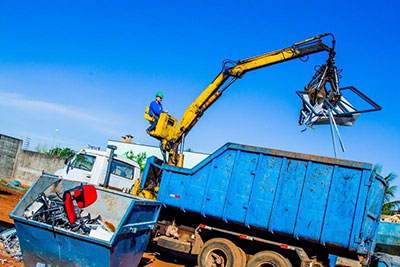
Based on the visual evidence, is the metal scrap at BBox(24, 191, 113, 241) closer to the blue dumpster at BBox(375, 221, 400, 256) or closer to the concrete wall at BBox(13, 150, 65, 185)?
the blue dumpster at BBox(375, 221, 400, 256)

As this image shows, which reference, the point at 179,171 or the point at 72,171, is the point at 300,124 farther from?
the point at 72,171

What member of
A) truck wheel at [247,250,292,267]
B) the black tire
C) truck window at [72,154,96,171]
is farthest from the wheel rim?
truck window at [72,154,96,171]

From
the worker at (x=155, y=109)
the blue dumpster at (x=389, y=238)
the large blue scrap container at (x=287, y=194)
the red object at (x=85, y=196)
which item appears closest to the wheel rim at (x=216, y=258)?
the large blue scrap container at (x=287, y=194)

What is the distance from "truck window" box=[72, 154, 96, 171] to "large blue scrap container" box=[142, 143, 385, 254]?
9.45 feet

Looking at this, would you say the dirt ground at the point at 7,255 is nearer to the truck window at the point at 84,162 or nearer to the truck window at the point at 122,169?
the truck window at the point at 84,162

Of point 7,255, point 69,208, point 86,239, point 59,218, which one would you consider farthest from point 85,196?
point 7,255

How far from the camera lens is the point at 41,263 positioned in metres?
6.32

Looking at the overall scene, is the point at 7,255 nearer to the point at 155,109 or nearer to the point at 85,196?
the point at 85,196

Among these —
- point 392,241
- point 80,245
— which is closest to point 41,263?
point 80,245

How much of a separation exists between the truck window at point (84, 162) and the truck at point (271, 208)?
2.76m

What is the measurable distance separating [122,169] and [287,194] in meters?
5.59

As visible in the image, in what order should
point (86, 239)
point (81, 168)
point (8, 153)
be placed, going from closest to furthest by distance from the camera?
point (86, 239) → point (81, 168) → point (8, 153)

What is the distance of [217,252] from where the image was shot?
8.14m

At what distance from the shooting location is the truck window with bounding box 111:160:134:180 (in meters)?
11.0
